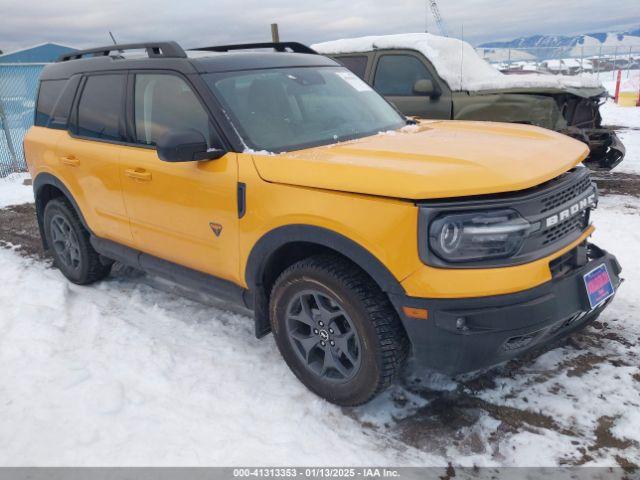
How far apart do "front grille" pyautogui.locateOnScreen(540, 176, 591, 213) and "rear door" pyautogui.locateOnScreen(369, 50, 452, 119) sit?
3850mm

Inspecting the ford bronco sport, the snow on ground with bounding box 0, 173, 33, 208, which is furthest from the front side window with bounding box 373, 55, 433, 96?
the snow on ground with bounding box 0, 173, 33, 208

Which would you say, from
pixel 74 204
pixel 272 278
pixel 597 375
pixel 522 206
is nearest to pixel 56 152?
pixel 74 204

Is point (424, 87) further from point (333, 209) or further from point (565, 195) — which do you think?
point (333, 209)

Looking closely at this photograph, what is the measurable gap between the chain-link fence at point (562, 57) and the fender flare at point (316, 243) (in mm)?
21281

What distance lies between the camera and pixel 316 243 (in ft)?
8.65

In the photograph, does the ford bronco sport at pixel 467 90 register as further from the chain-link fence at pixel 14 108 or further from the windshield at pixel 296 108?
the chain-link fence at pixel 14 108

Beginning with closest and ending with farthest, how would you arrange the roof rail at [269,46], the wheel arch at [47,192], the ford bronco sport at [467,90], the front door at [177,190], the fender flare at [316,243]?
1. the fender flare at [316,243]
2. the front door at [177,190]
3. the roof rail at [269,46]
4. the wheel arch at [47,192]
5. the ford bronco sport at [467,90]

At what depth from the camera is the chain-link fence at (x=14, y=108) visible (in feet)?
32.3

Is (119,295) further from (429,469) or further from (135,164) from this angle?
(429,469)

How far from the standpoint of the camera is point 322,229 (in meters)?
2.53

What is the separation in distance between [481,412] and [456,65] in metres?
5.22

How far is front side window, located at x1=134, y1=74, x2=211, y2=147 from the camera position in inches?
126

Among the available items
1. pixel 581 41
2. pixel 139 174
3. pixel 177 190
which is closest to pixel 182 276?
pixel 177 190

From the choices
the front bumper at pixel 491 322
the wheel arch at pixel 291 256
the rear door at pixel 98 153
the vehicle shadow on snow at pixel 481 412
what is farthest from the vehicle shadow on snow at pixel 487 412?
the rear door at pixel 98 153
